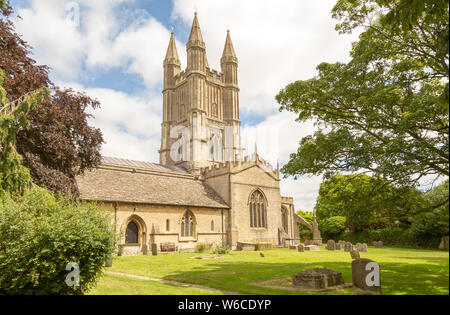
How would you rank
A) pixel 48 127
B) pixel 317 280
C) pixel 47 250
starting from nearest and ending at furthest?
pixel 47 250 → pixel 317 280 → pixel 48 127

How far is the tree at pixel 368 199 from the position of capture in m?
9.34

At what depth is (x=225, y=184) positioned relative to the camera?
101 ft

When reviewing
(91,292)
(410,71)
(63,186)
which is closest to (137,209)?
(63,186)

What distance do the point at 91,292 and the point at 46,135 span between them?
8.71m

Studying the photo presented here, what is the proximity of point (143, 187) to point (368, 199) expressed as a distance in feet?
64.0

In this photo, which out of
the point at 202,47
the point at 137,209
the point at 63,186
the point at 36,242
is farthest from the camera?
the point at 202,47

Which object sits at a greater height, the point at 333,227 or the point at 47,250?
the point at 47,250

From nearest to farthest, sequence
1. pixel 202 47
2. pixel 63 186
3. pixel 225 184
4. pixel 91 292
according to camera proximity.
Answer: pixel 91 292, pixel 63 186, pixel 225 184, pixel 202 47

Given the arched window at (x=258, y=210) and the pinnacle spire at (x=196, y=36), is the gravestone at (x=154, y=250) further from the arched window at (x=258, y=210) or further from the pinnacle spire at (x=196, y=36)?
the pinnacle spire at (x=196, y=36)

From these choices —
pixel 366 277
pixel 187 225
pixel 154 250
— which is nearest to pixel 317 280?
pixel 366 277

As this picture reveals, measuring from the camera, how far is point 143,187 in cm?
2648

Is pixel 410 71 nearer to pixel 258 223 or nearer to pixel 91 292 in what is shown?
pixel 91 292

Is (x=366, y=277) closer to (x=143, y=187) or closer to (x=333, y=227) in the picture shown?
(x=143, y=187)

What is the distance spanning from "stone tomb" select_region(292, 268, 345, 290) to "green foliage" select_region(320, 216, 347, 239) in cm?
3321
